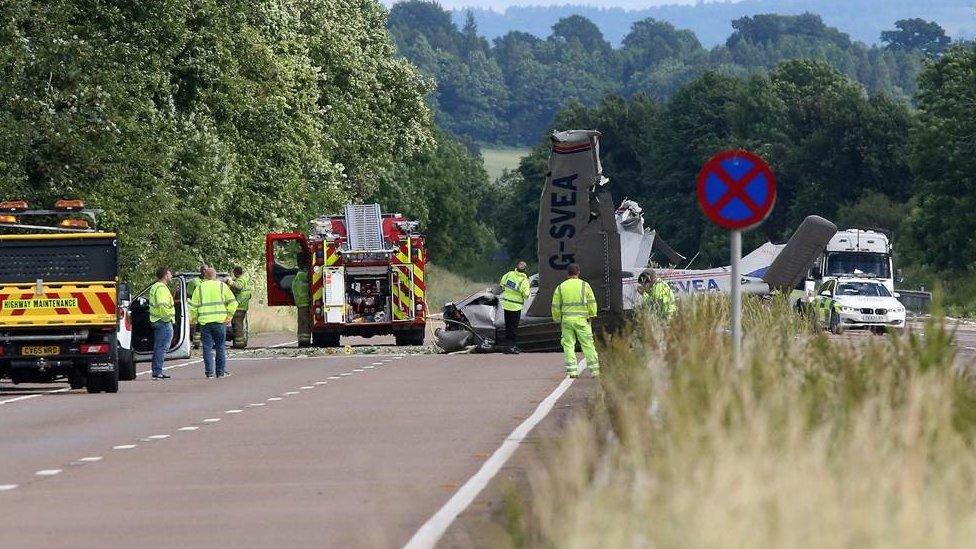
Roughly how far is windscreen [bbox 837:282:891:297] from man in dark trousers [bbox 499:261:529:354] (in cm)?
1451

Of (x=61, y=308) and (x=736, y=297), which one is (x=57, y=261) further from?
(x=736, y=297)

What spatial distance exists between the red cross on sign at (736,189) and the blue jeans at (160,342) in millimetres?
14260

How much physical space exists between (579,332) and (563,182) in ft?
23.9

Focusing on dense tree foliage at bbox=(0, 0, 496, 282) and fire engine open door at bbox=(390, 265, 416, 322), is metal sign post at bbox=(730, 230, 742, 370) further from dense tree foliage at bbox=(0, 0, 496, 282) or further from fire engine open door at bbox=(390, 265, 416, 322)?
dense tree foliage at bbox=(0, 0, 496, 282)

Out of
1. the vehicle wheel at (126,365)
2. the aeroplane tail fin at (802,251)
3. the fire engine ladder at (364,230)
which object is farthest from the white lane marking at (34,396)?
the aeroplane tail fin at (802,251)

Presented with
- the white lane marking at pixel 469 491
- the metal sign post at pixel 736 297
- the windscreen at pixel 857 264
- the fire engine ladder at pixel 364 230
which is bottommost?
the white lane marking at pixel 469 491

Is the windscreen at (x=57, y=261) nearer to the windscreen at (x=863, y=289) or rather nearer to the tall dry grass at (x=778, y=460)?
the tall dry grass at (x=778, y=460)

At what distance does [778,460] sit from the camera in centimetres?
948

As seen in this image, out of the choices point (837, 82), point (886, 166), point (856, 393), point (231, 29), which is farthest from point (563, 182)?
point (837, 82)

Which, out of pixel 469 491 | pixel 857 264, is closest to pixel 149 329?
pixel 469 491

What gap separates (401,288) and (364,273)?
2.36 feet

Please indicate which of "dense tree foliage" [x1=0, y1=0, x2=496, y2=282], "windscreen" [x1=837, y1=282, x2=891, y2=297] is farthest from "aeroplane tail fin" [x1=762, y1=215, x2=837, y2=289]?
"dense tree foliage" [x1=0, y1=0, x2=496, y2=282]

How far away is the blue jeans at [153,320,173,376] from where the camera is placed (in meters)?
31.2

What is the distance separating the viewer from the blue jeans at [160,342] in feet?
102
